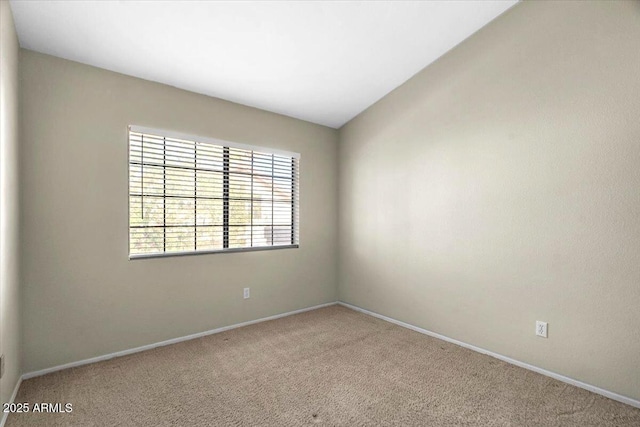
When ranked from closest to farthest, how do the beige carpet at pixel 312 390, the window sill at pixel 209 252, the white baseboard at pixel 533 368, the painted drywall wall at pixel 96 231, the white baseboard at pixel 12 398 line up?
the white baseboard at pixel 12 398
the beige carpet at pixel 312 390
the white baseboard at pixel 533 368
the painted drywall wall at pixel 96 231
the window sill at pixel 209 252

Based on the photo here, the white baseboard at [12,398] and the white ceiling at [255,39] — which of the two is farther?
the white ceiling at [255,39]

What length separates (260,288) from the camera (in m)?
3.66

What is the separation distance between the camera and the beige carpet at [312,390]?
6.31ft

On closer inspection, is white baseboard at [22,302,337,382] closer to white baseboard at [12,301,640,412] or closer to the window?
white baseboard at [12,301,640,412]

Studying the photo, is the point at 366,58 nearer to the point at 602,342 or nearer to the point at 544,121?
the point at 544,121

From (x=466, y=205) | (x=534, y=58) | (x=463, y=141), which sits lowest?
(x=466, y=205)

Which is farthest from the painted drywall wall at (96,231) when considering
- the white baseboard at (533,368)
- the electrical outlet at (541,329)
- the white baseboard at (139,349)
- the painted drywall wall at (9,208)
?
the electrical outlet at (541,329)

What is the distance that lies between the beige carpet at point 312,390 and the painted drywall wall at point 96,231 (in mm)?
272

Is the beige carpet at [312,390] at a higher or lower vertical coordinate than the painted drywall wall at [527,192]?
lower

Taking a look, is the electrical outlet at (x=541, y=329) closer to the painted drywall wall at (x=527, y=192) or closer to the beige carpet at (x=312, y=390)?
the painted drywall wall at (x=527, y=192)

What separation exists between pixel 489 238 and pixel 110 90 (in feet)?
11.4

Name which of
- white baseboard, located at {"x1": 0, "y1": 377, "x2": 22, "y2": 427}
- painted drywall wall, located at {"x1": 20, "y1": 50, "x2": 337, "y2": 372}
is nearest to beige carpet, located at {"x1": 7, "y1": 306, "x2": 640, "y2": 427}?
white baseboard, located at {"x1": 0, "y1": 377, "x2": 22, "y2": 427}

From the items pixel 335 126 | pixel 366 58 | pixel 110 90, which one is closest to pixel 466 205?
pixel 366 58

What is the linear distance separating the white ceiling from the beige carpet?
245cm
